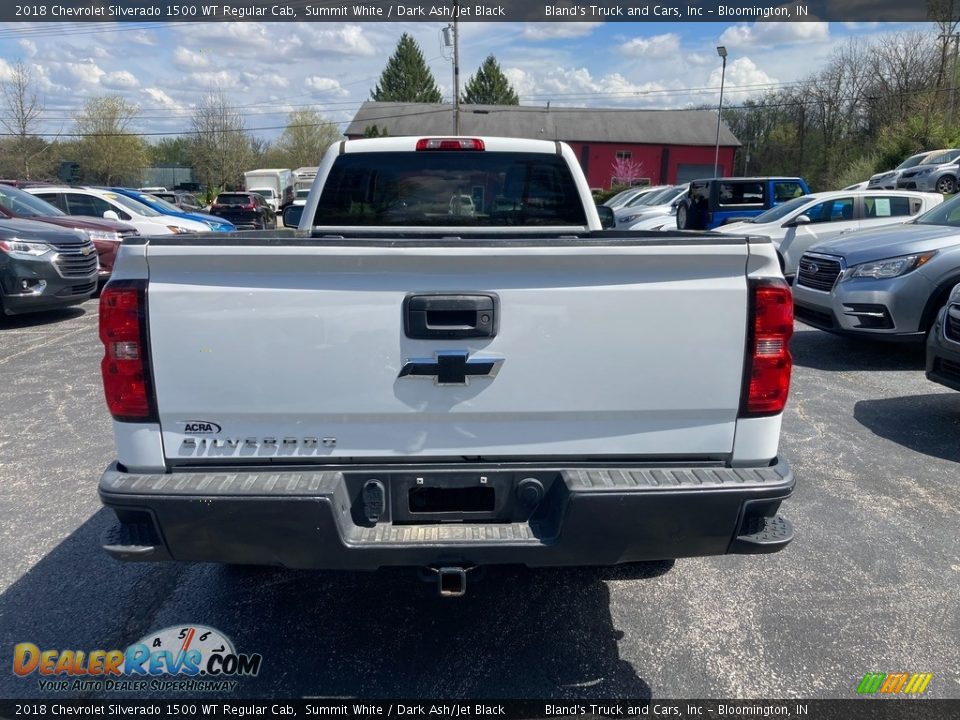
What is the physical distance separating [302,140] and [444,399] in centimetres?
7949

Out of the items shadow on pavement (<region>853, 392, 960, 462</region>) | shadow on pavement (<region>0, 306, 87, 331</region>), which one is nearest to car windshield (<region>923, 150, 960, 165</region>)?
shadow on pavement (<region>853, 392, 960, 462</region>)

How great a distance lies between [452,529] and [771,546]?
1117 millimetres

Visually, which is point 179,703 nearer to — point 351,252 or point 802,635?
point 351,252

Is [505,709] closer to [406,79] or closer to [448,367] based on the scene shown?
[448,367]

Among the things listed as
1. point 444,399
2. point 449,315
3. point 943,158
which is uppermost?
point 943,158

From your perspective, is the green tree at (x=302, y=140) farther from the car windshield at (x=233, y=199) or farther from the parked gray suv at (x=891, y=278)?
the parked gray suv at (x=891, y=278)

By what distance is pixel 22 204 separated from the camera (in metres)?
11.6

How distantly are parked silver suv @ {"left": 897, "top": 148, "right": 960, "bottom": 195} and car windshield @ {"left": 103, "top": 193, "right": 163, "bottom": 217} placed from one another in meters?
21.4

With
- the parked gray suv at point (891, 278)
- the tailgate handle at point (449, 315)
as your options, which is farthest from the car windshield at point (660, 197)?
the tailgate handle at point (449, 315)

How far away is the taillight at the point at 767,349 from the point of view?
239cm

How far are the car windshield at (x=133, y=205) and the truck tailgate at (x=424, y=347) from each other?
1371cm

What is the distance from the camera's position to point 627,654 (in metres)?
2.99

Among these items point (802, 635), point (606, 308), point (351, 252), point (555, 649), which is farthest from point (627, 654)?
point (351, 252)

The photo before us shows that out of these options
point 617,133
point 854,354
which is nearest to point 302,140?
point 617,133
